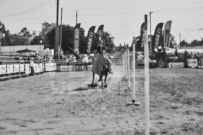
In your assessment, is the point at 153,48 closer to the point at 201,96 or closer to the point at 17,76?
the point at 17,76

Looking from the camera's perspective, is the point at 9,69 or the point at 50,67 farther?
the point at 50,67

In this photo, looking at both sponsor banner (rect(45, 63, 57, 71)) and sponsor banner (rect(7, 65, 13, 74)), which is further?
sponsor banner (rect(45, 63, 57, 71))

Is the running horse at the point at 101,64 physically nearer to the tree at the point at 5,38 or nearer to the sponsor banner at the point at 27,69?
the sponsor banner at the point at 27,69

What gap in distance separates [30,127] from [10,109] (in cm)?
282

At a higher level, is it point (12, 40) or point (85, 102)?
point (12, 40)

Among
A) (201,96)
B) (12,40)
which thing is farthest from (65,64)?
(12,40)

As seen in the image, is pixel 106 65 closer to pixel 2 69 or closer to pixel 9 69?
pixel 2 69

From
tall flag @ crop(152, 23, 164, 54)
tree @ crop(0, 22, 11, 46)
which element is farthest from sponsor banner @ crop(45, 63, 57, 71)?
tree @ crop(0, 22, 11, 46)

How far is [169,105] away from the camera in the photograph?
30.7ft

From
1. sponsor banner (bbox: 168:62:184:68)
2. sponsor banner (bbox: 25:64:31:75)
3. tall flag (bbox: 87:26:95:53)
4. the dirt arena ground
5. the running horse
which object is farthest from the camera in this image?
sponsor banner (bbox: 168:62:184:68)

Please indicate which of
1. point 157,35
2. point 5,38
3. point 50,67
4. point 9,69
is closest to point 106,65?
point 9,69

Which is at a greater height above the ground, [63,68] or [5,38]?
[5,38]

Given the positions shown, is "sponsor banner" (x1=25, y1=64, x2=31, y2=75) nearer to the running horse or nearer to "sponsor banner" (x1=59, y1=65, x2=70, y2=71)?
"sponsor banner" (x1=59, y1=65, x2=70, y2=71)

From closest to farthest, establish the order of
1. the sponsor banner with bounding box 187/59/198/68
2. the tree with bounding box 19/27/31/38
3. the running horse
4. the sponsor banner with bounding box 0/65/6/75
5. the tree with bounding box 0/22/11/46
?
the running horse, the sponsor banner with bounding box 0/65/6/75, the sponsor banner with bounding box 187/59/198/68, the tree with bounding box 0/22/11/46, the tree with bounding box 19/27/31/38
